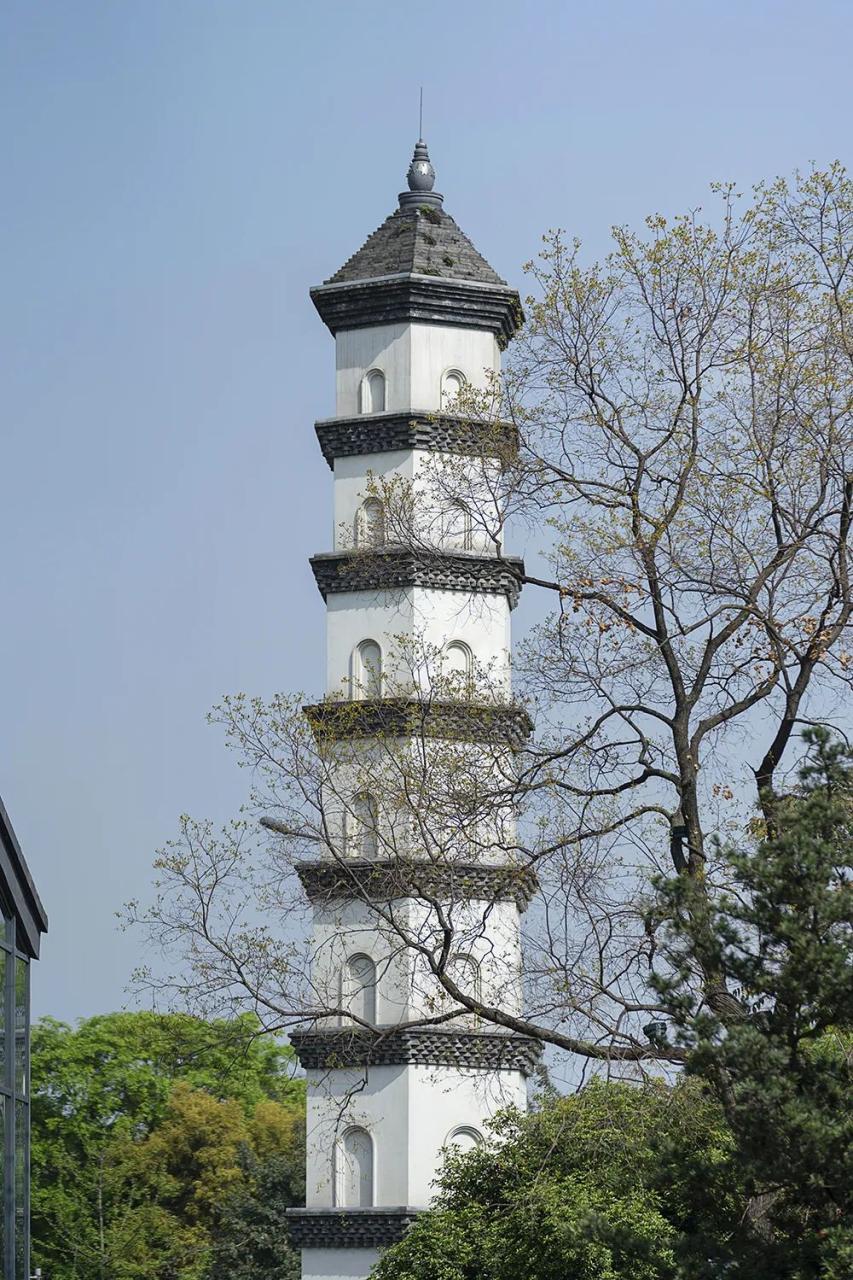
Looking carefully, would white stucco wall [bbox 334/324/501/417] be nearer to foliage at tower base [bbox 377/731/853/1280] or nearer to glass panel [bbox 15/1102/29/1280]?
glass panel [bbox 15/1102/29/1280]

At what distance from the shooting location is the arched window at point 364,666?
30594 mm

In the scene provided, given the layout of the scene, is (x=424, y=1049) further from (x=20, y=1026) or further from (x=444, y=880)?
(x=444, y=880)

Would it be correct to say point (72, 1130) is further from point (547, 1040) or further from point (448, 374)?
point (547, 1040)

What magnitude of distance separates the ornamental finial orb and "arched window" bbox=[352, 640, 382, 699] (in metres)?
7.90

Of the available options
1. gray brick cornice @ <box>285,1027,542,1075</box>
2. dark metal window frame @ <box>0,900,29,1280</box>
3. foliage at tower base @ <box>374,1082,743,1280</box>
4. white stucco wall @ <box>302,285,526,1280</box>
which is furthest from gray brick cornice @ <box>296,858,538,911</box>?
gray brick cornice @ <box>285,1027,542,1075</box>

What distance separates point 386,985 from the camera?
97.4ft

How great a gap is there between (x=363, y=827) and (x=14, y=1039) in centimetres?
616

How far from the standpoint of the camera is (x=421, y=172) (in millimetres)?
34375

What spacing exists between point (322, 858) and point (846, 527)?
9604 mm

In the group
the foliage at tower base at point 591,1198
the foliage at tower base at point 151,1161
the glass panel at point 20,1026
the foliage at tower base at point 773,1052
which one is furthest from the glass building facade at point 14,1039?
the foliage at tower base at point 151,1161

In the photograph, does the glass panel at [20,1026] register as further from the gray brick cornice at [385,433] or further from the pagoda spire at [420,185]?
the pagoda spire at [420,185]

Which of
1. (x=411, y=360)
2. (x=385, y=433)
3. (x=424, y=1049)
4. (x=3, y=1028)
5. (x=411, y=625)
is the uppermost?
(x=411, y=360)

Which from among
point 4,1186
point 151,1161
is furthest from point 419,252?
point 151,1161

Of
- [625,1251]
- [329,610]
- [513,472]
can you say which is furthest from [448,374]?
[625,1251]
